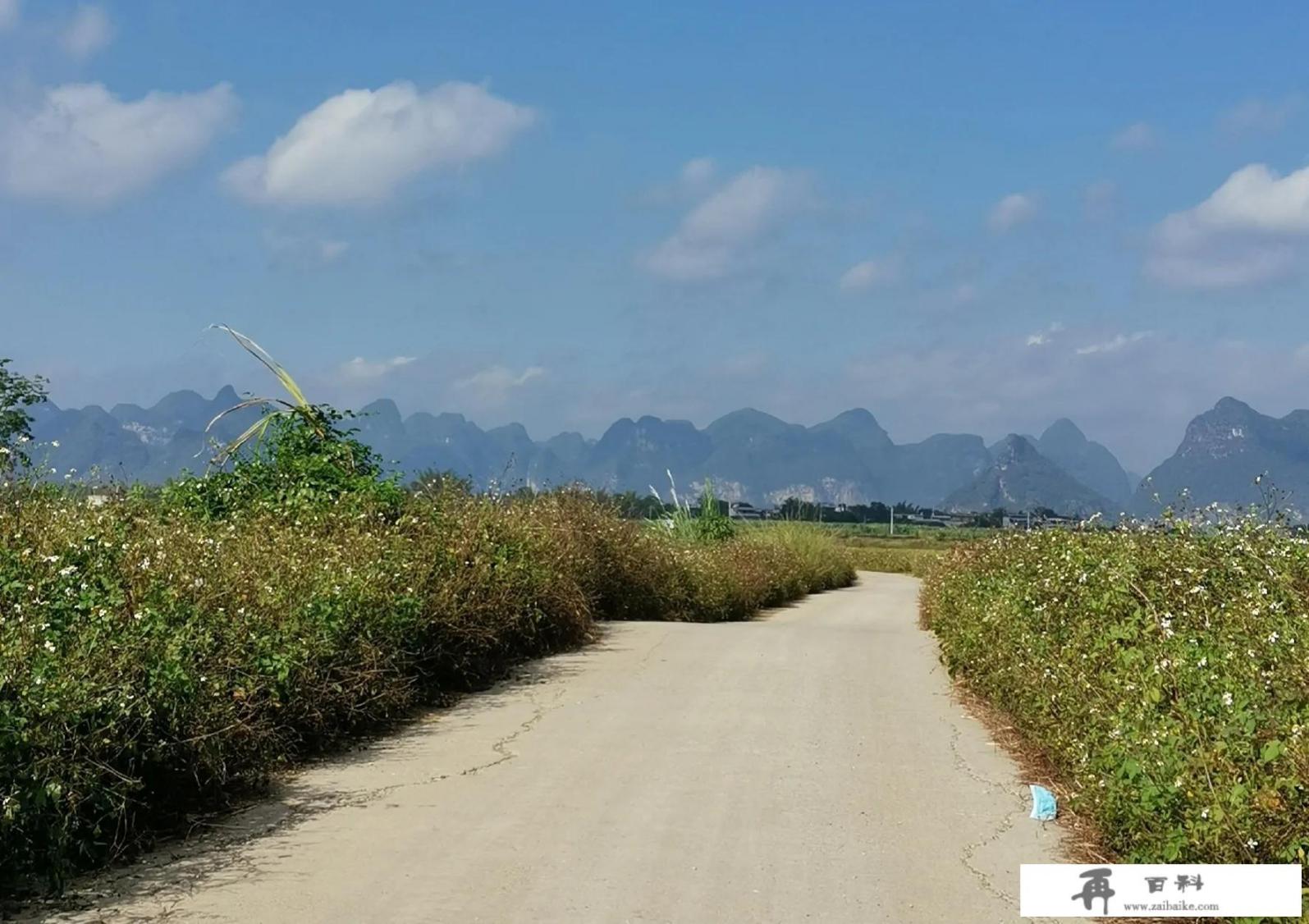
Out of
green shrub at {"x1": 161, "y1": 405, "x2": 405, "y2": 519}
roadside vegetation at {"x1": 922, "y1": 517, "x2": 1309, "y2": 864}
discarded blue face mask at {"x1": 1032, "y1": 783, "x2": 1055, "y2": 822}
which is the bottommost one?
discarded blue face mask at {"x1": 1032, "y1": 783, "x2": 1055, "y2": 822}

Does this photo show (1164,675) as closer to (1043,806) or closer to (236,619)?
(1043,806)

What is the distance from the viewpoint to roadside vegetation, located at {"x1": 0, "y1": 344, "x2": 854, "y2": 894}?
5.61 meters

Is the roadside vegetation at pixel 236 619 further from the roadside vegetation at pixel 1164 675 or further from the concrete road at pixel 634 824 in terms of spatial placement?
the roadside vegetation at pixel 1164 675

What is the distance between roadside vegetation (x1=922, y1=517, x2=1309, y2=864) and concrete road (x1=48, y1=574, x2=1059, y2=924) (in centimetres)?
55

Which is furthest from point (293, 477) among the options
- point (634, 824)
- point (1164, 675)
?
point (1164, 675)

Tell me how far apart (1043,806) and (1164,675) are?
3.10 ft

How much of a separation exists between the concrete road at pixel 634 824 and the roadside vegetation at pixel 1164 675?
0.55 metres

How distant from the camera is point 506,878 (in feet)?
17.8

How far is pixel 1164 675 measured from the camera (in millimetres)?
6383

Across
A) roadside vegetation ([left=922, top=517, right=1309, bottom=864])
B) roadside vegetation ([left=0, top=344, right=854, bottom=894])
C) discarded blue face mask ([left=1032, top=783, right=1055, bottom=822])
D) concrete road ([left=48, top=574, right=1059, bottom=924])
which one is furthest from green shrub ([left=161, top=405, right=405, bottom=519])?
discarded blue face mask ([left=1032, top=783, right=1055, bottom=822])

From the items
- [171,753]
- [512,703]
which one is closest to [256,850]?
[171,753]

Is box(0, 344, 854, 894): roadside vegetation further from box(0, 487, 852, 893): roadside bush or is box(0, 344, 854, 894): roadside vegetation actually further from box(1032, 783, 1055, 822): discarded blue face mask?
box(1032, 783, 1055, 822): discarded blue face mask

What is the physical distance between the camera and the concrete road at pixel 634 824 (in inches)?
204

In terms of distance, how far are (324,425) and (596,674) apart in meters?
5.14
